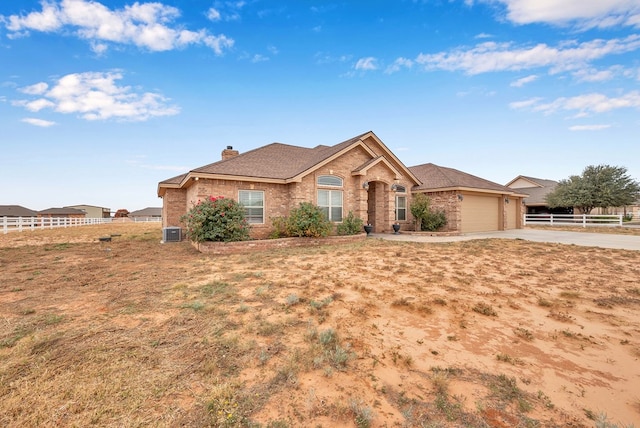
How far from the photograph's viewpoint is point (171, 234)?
1401 cm

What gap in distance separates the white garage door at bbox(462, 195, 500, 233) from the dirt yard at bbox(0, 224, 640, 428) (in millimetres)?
11298

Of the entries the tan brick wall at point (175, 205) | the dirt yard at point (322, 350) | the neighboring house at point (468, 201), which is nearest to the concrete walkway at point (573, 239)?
the neighboring house at point (468, 201)

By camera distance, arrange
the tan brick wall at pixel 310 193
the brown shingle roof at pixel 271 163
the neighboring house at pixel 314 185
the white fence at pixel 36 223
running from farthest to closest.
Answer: the white fence at pixel 36 223 < the neighboring house at pixel 314 185 < the brown shingle roof at pixel 271 163 < the tan brick wall at pixel 310 193

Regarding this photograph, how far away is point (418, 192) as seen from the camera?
1769 cm

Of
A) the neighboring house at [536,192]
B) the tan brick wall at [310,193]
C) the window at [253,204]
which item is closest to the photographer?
the tan brick wall at [310,193]

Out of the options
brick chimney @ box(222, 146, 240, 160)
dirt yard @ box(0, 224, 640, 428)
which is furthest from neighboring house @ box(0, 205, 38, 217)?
dirt yard @ box(0, 224, 640, 428)

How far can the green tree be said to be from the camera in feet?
88.8

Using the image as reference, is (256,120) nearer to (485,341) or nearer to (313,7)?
(313,7)

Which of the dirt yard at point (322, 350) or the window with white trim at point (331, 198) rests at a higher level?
the window with white trim at point (331, 198)

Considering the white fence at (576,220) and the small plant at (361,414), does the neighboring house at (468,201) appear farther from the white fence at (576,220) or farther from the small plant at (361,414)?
the small plant at (361,414)

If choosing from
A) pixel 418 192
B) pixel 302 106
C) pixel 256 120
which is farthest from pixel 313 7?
pixel 418 192

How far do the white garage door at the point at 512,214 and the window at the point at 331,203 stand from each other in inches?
599

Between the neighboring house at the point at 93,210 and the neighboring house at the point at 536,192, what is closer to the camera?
the neighboring house at the point at 536,192

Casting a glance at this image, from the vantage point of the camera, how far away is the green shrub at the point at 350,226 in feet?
45.8
